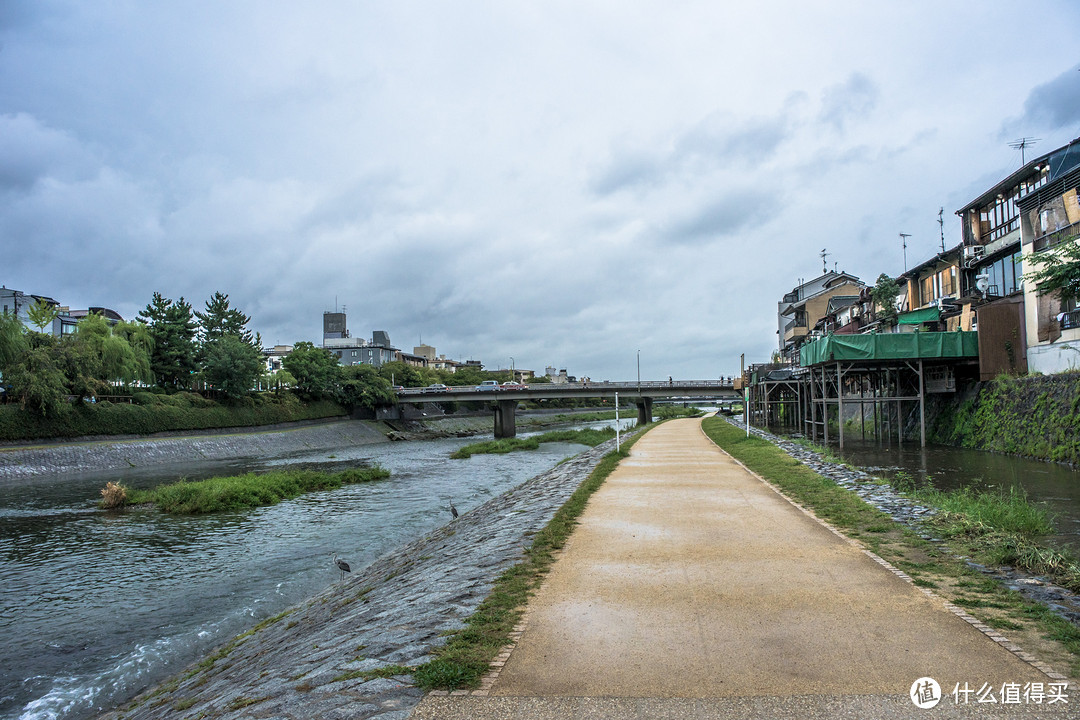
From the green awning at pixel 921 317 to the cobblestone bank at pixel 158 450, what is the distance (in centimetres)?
4918

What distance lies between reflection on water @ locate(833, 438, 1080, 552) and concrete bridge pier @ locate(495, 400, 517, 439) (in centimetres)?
4952

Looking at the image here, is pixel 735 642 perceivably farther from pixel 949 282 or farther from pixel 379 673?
pixel 949 282

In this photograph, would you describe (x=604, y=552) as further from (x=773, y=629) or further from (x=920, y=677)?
(x=920, y=677)

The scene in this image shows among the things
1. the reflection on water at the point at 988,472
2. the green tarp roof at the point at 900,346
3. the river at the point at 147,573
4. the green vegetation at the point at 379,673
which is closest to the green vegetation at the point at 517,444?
the river at the point at 147,573

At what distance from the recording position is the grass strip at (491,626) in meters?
5.16

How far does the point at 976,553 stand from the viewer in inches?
339

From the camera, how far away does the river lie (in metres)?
9.55

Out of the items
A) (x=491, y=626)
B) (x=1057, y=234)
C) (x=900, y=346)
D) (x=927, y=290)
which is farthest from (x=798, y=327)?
(x=491, y=626)

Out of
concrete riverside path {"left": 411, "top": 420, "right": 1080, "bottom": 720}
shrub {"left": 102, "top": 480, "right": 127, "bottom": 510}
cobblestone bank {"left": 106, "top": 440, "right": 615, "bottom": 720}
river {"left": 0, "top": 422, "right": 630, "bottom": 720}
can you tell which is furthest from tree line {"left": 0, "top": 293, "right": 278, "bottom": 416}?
concrete riverside path {"left": 411, "top": 420, "right": 1080, "bottom": 720}

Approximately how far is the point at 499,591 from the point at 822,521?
6.82 metres

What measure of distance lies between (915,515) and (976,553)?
3044 millimetres

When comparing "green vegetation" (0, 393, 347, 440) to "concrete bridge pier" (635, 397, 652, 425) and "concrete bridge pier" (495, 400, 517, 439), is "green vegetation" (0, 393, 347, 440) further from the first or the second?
"concrete bridge pier" (635, 397, 652, 425)

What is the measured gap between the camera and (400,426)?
84125 mm

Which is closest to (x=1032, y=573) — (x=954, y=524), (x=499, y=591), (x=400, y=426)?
(x=954, y=524)
